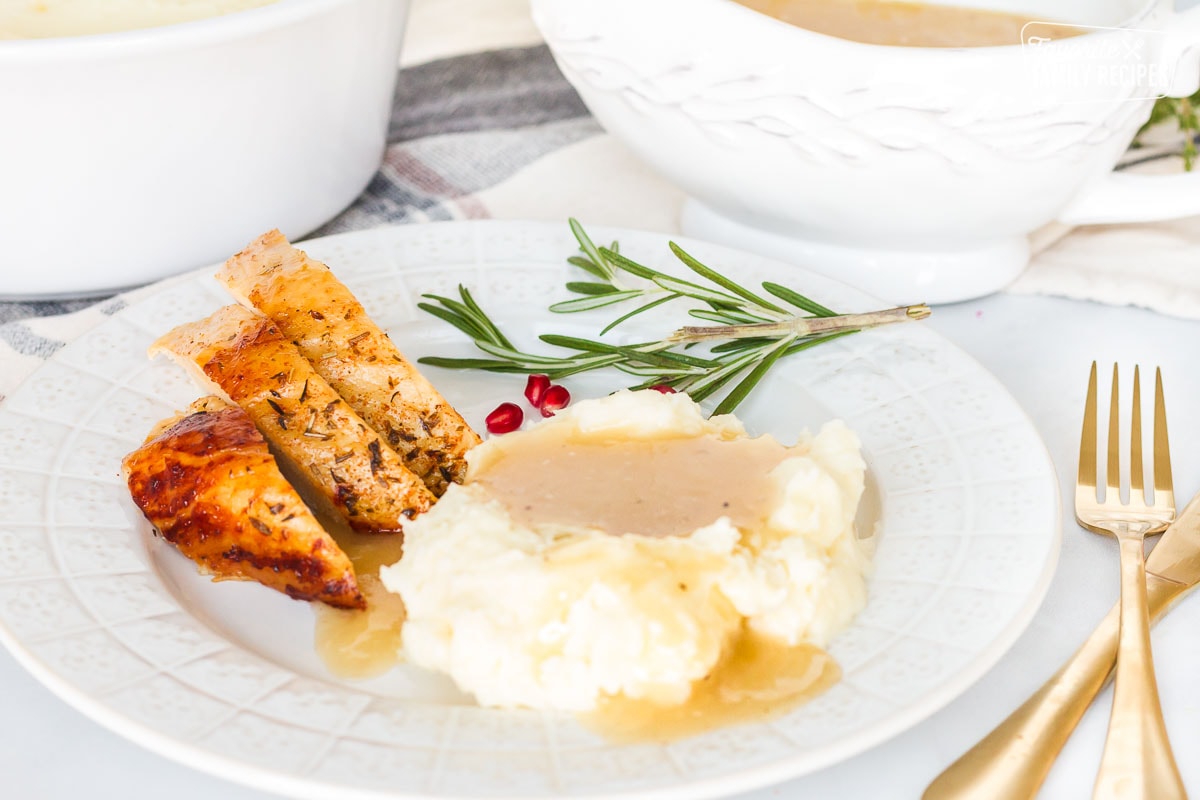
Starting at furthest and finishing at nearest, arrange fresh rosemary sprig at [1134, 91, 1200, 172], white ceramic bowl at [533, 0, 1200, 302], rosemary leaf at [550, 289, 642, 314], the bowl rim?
fresh rosemary sprig at [1134, 91, 1200, 172], rosemary leaf at [550, 289, 642, 314], white ceramic bowl at [533, 0, 1200, 302], the bowl rim

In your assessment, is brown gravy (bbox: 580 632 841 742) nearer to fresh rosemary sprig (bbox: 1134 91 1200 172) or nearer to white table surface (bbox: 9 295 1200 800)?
white table surface (bbox: 9 295 1200 800)

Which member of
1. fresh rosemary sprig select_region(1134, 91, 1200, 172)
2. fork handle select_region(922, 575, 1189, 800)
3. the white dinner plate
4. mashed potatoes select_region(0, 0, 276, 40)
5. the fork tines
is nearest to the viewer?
the white dinner plate

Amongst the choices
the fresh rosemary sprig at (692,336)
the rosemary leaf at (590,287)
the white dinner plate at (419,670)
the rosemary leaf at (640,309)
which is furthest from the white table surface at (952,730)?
the rosemary leaf at (590,287)

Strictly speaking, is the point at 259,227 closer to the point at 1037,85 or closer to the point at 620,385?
the point at 620,385

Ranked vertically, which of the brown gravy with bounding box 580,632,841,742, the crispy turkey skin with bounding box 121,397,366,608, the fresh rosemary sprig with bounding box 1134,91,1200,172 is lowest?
the crispy turkey skin with bounding box 121,397,366,608

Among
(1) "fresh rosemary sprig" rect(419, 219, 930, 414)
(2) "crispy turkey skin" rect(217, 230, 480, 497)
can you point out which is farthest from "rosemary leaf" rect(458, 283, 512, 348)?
(2) "crispy turkey skin" rect(217, 230, 480, 497)

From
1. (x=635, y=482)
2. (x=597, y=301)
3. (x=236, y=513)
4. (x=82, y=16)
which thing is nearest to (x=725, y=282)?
(x=597, y=301)

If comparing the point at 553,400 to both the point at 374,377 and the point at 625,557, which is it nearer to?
the point at 374,377
